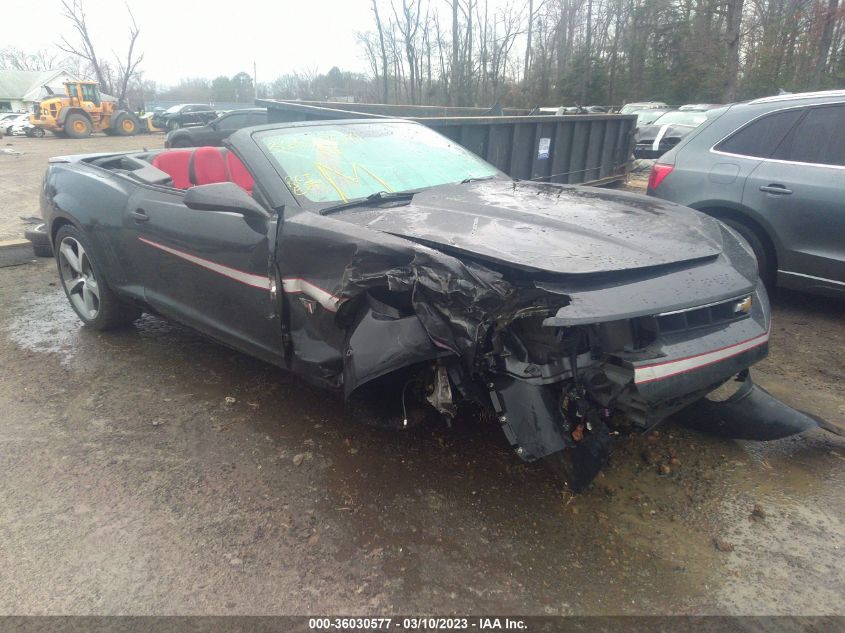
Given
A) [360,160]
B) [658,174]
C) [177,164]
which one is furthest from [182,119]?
[360,160]

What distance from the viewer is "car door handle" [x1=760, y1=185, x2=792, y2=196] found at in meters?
4.13

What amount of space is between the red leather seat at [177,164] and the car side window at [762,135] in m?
4.04

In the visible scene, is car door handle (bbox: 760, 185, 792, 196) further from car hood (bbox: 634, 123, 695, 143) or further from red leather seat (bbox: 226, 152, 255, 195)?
car hood (bbox: 634, 123, 695, 143)

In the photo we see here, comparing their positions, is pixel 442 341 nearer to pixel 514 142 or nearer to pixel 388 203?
pixel 388 203

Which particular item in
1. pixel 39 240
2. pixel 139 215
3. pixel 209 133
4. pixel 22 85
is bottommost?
pixel 39 240

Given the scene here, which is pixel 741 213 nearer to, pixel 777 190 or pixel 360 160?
pixel 777 190

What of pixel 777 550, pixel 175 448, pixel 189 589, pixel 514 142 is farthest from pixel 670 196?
pixel 189 589

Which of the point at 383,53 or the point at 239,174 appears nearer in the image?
the point at 239,174

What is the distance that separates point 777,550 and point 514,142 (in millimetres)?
5429

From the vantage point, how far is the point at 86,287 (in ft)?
13.8

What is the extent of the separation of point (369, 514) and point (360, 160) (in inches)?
74.8

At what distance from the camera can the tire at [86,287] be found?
158 inches

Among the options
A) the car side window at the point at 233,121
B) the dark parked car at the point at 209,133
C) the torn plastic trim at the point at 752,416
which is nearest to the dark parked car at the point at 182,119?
the car side window at the point at 233,121

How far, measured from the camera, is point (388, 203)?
2963mm
